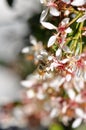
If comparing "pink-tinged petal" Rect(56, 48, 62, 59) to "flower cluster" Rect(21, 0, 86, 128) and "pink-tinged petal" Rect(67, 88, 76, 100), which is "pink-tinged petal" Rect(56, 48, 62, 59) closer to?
"flower cluster" Rect(21, 0, 86, 128)

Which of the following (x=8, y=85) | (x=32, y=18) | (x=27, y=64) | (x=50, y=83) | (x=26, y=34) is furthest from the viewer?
(x=8, y=85)

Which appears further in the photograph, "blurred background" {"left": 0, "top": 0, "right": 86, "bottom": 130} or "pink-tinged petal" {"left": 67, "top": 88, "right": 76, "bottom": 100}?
"blurred background" {"left": 0, "top": 0, "right": 86, "bottom": 130}

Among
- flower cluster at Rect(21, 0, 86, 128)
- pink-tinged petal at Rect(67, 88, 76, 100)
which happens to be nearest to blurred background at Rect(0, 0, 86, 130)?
pink-tinged petal at Rect(67, 88, 76, 100)

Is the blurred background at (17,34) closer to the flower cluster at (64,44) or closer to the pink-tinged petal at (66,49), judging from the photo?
the flower cluster at (64,44)

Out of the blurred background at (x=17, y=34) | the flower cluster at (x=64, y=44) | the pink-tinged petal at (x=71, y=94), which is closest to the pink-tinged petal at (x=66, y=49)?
the flower cluster at (x=64, y=44)

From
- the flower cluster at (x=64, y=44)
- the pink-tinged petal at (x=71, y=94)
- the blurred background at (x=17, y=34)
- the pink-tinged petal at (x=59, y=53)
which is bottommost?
the pink-tinged petal at (x=59, y=53)

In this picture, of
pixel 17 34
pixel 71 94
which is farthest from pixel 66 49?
pixel 17 34

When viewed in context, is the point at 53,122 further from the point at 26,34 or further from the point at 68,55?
the point at 68,55

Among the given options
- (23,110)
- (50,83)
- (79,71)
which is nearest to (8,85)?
(23,110)

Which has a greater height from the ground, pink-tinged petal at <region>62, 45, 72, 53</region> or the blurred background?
the blurred background

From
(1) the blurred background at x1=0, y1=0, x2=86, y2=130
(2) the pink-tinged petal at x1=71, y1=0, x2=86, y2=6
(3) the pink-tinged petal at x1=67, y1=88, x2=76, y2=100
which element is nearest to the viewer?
(2) the pink-tinged petal at x1=71, y1=0, x2=86, y2=6

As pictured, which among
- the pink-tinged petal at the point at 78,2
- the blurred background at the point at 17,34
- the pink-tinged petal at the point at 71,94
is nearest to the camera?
the pink-tinged petal at the point at 78,2
